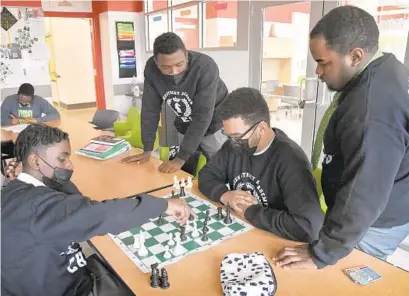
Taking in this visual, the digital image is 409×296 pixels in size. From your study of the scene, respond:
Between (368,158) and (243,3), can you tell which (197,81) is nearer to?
(368,158)

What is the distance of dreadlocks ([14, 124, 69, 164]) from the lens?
4.19ft

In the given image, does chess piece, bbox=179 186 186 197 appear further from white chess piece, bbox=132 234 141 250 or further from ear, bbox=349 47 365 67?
ear, bbox=349 47 365 67

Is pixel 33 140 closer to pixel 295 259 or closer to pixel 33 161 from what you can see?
pixel 33 161

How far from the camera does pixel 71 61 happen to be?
9258mm

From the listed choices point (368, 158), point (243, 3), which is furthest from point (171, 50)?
point (243, 3)

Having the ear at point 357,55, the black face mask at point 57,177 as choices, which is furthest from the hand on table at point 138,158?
the ear at point 357,55

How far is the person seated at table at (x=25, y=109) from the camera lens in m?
3.84

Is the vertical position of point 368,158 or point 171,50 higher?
point 171,50

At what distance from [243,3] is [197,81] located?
213 cm

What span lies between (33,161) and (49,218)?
311mm

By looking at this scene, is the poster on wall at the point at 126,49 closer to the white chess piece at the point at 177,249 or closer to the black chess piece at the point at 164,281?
the white chess piece at the point at 177,249

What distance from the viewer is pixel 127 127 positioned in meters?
4.01

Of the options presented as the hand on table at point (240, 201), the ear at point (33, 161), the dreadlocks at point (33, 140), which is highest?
the dreadlocks at point (33, 140)

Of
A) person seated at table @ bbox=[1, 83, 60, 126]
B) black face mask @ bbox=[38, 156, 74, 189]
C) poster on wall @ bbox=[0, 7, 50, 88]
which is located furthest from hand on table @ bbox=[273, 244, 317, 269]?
poster on wall @ bbox=[0, 7, 50, 88]
